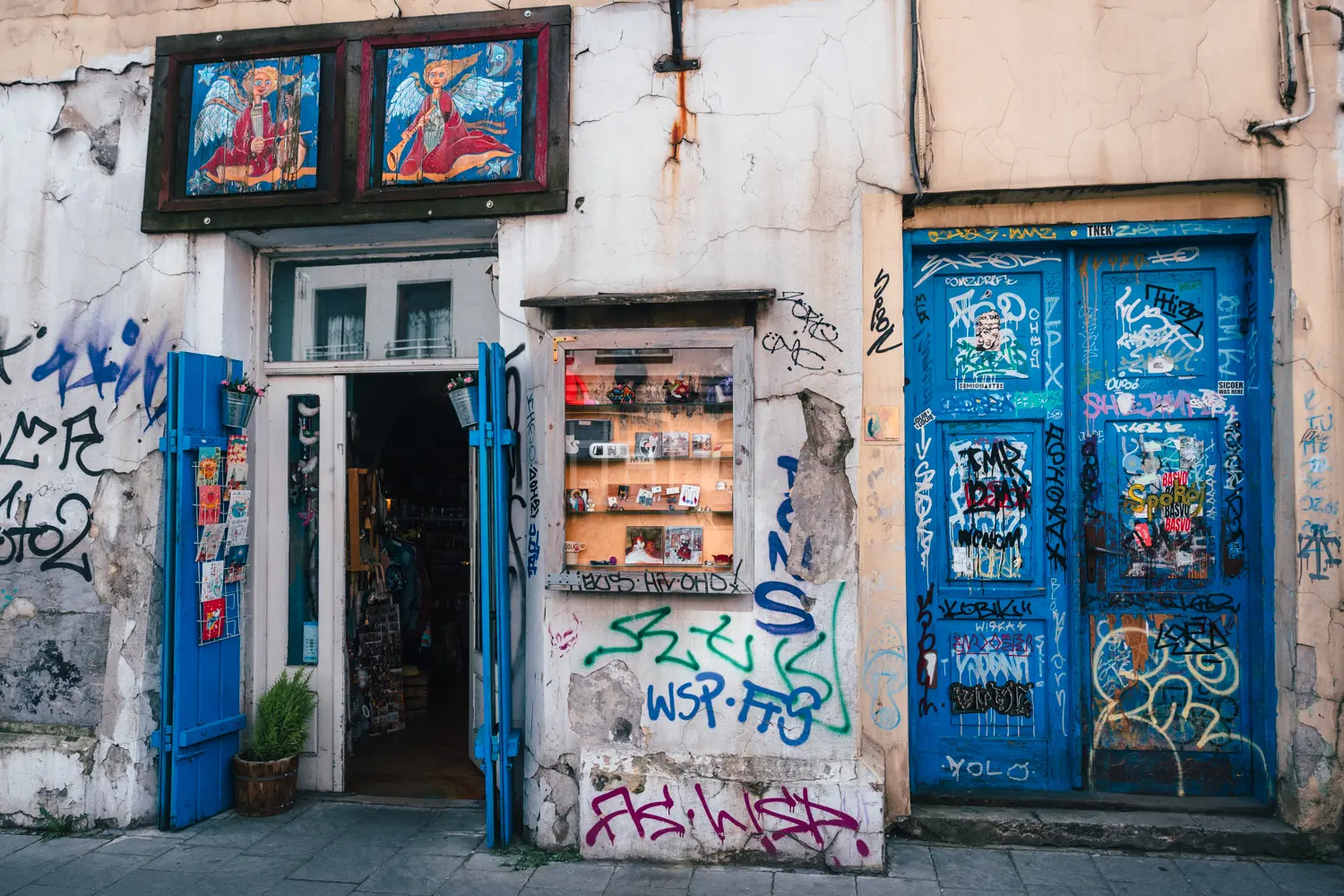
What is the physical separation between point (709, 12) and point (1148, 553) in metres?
3.74


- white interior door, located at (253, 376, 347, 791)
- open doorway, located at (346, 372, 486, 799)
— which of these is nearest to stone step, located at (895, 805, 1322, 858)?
open doorway, located at (346, 372, 486, 799)

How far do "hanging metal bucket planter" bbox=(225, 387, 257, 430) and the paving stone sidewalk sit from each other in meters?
Answer: 2.25

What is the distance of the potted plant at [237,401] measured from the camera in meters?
5.24

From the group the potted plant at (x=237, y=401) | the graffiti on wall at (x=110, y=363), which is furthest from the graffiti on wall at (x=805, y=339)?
the graffiti on wall at (x=110, y=363)

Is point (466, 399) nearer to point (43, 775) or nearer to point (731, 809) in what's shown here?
point (731, 809)

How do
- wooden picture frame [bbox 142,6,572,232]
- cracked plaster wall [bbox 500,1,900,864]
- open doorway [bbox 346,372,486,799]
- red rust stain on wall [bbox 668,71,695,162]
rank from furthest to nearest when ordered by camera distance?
open doorway [bbox 346,372,486,799] < wooden picture frame [bbox 142,6,572,232] < red rust stain on wall [bbox 668,71,695,162] < cracked plaster wall [bbox 500,1,900,864]

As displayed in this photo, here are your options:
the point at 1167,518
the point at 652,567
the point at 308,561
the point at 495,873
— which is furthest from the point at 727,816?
the point at 308,561

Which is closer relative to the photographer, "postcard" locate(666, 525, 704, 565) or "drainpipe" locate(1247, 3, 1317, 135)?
"drainpipe" locate(1247, 3, 1317, 135)

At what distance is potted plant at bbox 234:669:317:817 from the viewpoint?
518 cm

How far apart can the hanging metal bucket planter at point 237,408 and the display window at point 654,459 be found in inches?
76.7

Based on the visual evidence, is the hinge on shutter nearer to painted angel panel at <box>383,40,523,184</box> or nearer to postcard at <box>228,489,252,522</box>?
postcard at <box>228,489,252,522</box>

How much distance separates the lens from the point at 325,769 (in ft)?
18.2

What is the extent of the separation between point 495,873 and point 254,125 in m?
4.30

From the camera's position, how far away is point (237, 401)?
528cm
